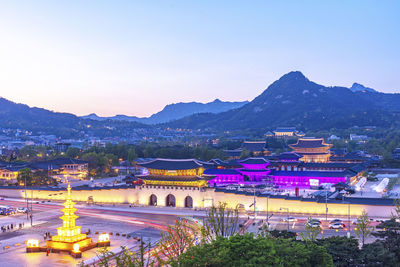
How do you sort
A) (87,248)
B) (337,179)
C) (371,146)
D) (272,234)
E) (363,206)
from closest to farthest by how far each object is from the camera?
(272,234) < (87,248) < (363,206) < (337,179) < (371,146)

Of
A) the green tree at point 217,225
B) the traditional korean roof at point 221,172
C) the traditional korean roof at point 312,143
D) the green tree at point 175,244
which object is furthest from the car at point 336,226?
the traditional korean roof at point 312,143

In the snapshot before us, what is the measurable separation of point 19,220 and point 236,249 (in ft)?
111

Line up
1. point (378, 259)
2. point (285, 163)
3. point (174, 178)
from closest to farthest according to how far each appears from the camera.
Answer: point (378, 259), point (174, 178), point (285, 163)

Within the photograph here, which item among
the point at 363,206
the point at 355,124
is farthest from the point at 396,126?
the point at 363,206

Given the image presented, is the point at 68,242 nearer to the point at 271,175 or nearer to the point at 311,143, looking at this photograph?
the point at 271,175

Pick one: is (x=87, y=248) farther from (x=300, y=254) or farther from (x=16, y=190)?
(x=16, y=190)

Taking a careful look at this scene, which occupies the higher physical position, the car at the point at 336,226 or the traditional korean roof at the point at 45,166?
the traditional korean roof at the point at 45,166

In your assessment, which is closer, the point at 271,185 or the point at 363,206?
the point at 363,206

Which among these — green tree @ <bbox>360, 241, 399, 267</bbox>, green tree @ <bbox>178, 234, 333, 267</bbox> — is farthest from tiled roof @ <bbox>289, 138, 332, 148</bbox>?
green tree @ <bbox>178, 234, 333, 267</bbox>

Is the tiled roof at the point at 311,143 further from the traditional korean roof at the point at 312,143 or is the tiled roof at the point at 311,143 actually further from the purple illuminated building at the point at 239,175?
the purple illuminated building at the point at 239,175

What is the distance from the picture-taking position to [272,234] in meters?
26.4

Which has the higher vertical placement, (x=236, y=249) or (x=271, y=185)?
(x=236, y=249)

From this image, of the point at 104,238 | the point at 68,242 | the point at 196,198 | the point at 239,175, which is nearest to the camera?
the point at 68,242

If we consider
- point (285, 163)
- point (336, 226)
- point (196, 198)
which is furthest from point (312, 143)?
point (336, 226)
